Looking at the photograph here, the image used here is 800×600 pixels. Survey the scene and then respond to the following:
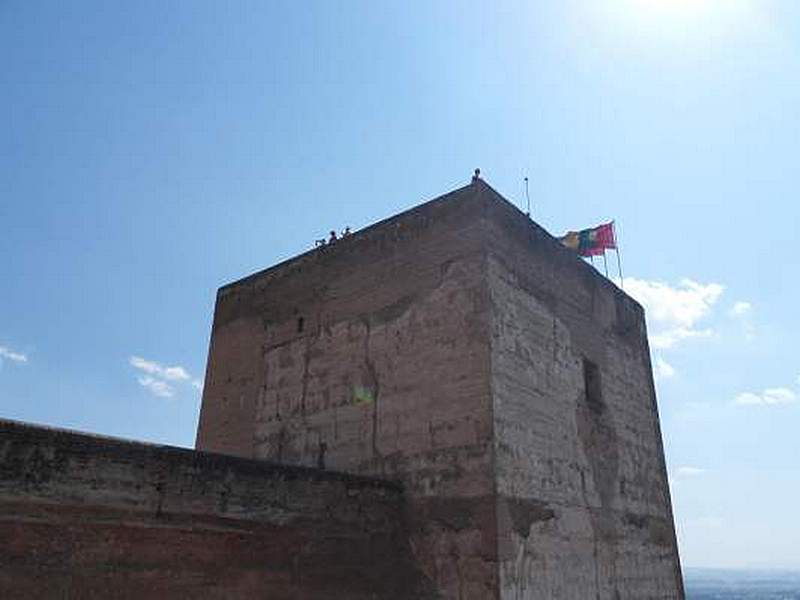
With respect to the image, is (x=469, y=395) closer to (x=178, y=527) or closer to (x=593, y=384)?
(x=593, y=384)

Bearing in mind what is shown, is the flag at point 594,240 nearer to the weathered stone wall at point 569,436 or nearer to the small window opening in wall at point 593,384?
the weathered stone wall at point 569,436

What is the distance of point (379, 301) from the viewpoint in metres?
10.6

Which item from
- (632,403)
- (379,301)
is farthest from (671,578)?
(379,301)

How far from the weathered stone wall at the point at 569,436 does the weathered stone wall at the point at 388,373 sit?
13.3 inches

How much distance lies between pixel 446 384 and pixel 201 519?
3.67m

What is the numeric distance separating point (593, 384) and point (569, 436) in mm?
1617

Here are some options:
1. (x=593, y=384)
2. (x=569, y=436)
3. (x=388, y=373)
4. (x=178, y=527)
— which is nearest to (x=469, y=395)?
(x=388, y=373)

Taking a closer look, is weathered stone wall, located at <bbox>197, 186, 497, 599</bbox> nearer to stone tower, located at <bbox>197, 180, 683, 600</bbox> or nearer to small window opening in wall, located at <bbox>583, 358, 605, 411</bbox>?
stone tower, located at <bbox>197, 180, 683, 600</bbox>

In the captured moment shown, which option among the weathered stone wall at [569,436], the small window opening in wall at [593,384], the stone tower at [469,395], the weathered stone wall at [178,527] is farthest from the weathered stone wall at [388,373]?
the small window opening in wall at [593,384]

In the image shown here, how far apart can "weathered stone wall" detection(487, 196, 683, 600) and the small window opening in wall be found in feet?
0.07

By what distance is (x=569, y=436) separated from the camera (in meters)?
10.2

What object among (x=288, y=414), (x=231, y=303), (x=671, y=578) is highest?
(x=231, y=303)

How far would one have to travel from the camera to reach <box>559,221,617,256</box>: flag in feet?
45.1

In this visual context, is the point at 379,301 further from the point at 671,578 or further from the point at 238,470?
the point at 671,578
